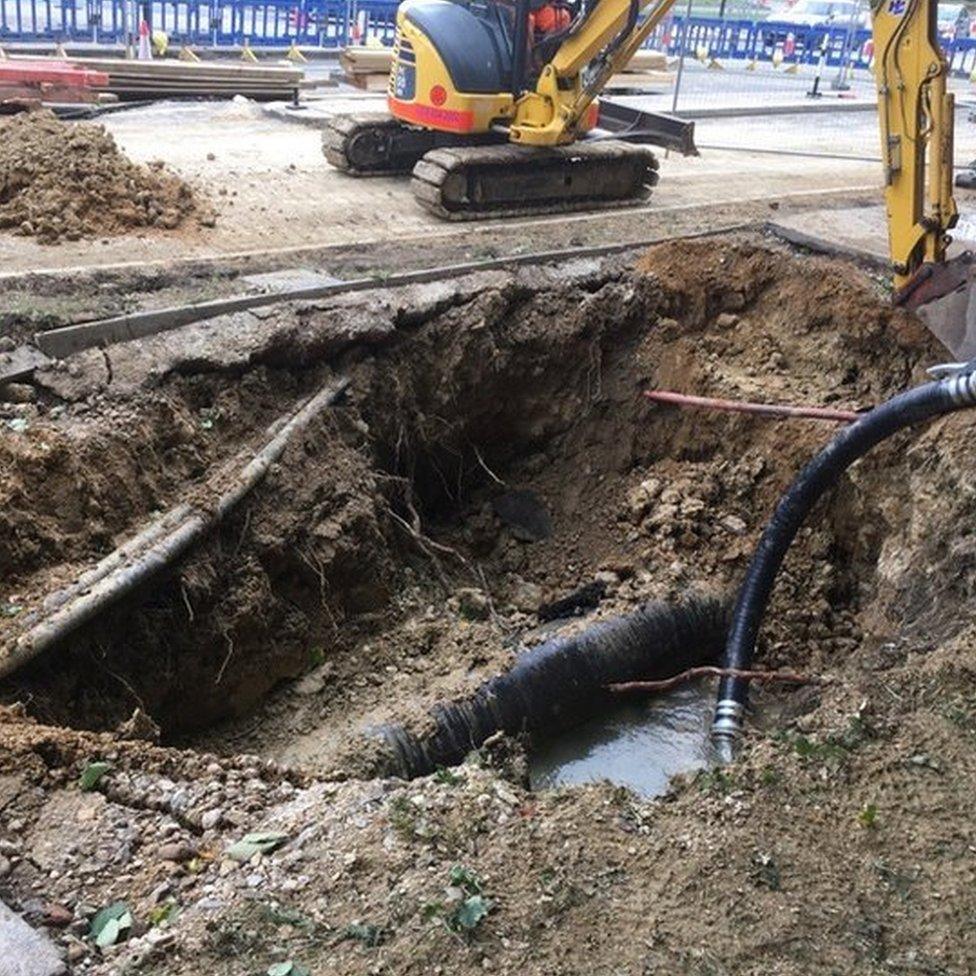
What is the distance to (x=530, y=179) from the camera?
1084cm

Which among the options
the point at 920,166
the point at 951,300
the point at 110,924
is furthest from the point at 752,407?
the point at 110,924

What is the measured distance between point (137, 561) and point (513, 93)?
6.95 m

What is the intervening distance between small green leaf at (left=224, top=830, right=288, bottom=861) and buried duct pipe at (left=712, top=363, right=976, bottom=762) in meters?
3.10

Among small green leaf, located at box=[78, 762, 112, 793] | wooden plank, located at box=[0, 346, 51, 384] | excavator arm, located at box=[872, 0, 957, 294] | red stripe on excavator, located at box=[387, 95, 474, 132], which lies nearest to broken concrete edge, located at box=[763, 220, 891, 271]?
excavator arm, located at box=[872, 0, 957, 294]

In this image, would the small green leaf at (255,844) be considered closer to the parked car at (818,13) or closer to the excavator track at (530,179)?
the excavator track at (530,179)

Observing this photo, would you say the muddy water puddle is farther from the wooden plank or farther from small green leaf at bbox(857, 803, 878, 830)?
the wooden plank

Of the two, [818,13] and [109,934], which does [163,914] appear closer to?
[109,934]

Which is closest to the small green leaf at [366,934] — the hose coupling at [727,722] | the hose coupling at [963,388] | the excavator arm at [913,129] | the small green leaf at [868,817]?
the small green leaf at [868,817]

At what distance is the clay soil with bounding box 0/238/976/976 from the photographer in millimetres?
3561

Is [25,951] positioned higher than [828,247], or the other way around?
[828,247]

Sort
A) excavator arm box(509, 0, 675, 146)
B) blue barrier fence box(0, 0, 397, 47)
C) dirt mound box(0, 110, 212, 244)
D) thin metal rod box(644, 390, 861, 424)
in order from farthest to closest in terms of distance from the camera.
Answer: blue barrier fence box(0, 0, 397, 47) → excavator arm box(509, 0, 675, 146) → dirt mound box(0, 110, 212, 244) → thin metal rod box(644, 390, 861, 424)

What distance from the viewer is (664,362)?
8.46m

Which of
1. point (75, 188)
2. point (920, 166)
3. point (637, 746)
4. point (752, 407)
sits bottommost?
point (637, 746)

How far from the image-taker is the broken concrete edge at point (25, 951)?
3223mm
